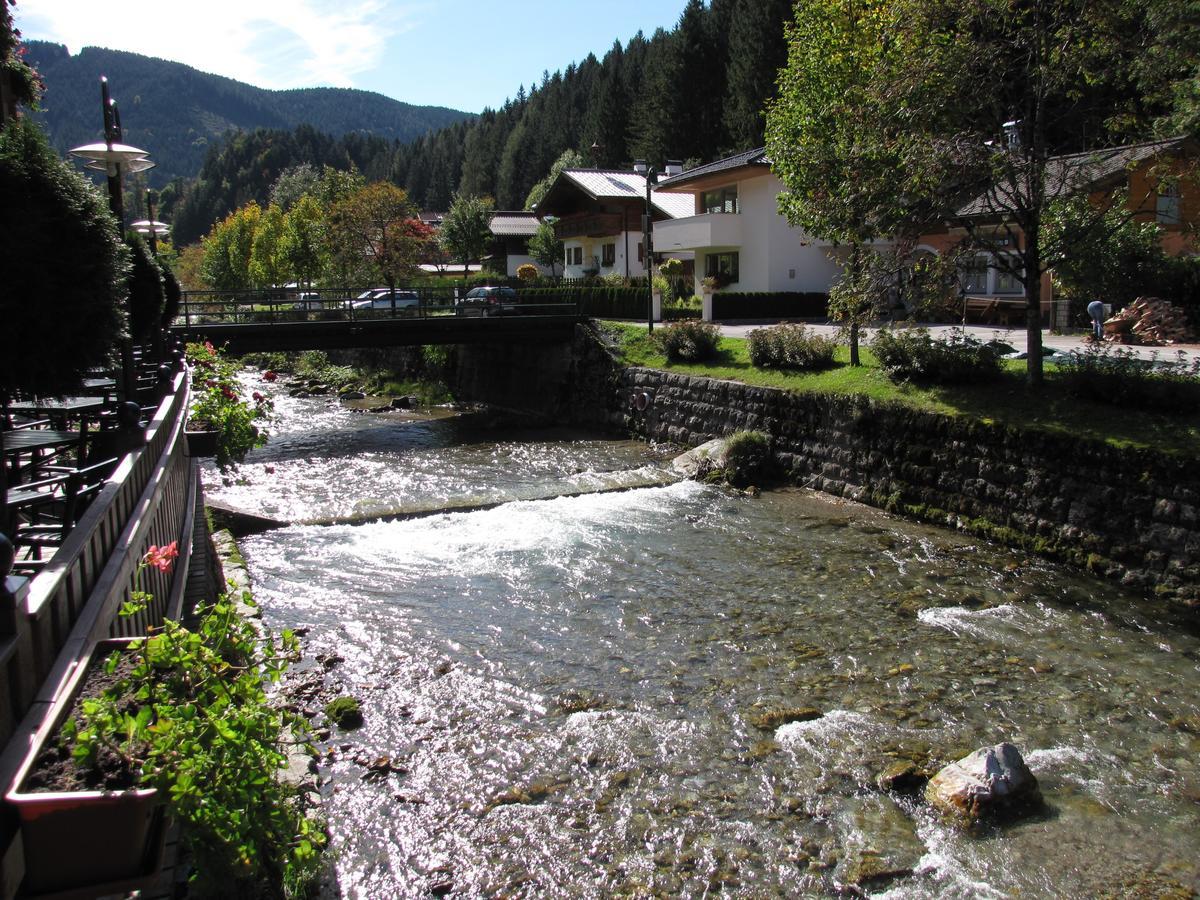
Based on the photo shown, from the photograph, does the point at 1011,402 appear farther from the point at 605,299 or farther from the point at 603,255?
the point at 603,255

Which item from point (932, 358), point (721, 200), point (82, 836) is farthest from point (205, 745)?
point (721, 200)

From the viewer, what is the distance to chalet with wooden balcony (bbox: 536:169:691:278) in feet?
162

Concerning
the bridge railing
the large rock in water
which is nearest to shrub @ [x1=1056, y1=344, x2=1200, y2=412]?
the large rock in water

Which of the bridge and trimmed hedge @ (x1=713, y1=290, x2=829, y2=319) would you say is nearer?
the bridge

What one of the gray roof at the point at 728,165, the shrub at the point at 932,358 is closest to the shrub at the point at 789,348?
the shrub at the point at 932,358

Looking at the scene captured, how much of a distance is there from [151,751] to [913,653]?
785cm

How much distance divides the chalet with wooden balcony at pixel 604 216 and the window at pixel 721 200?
5341 millimetres

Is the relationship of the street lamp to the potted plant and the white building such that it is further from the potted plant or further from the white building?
the white building

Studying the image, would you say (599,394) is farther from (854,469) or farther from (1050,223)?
(1050,223)

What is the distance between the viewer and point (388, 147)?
573 ft

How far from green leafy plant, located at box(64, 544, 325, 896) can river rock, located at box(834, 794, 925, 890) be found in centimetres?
358

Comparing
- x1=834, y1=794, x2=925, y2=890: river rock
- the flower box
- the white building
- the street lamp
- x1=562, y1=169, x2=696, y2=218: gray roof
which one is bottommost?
x1=834, y1=794, x2=925, y2=890: river rock

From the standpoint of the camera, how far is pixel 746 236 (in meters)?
38.6

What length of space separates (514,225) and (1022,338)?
5650cm
